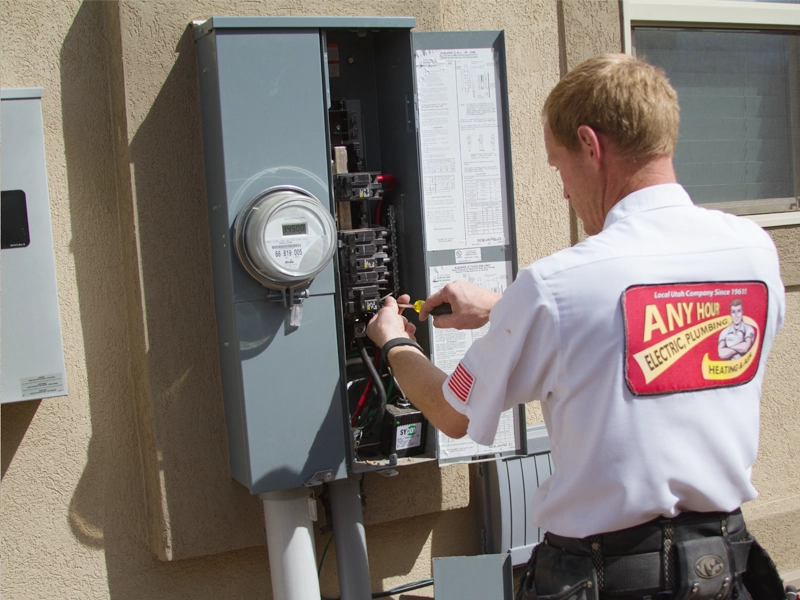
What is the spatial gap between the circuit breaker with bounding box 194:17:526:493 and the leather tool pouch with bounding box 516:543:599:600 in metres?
0.99

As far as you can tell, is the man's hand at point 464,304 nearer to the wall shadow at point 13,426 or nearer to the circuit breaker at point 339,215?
the circuit breaker at point 339,215

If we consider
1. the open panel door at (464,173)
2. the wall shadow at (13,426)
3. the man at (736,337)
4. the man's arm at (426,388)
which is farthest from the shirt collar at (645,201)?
the wall shadow at (13,426)

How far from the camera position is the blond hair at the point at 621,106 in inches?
69.1

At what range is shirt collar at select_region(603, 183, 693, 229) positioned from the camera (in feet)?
5.85

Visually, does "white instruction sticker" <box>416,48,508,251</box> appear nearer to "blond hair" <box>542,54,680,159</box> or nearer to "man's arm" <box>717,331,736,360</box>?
"blond hair" <box>542,54,680,159</box>

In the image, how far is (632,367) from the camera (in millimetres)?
1664

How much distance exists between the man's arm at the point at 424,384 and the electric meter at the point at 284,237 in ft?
1.27

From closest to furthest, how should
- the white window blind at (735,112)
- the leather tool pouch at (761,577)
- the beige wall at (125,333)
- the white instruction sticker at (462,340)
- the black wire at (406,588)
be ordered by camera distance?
the leather tool pouch at (761,577) → the beige wall at (125,333) → the white instruction sticker at (462,340) → the black wire at (406,588) → the white window blind at (735,112)

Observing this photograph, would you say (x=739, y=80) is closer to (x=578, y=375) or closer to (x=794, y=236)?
(x=794, y=236)

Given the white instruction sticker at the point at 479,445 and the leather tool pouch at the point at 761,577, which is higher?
the white instruction sticker at the point at 479,445

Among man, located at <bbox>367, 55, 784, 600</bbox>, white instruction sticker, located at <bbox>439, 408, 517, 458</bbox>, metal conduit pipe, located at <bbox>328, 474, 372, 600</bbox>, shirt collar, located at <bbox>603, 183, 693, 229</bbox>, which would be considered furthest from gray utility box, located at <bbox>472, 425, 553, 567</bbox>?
shirt collar, located at <bbox>603, 183, 693, 229</bbox>

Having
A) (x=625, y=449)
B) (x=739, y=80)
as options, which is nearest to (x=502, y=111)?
(x=625, y=449)

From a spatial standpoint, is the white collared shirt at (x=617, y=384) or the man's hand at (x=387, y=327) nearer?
the white collared shirt at (x=617, y=384)

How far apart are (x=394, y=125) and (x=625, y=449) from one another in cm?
167
